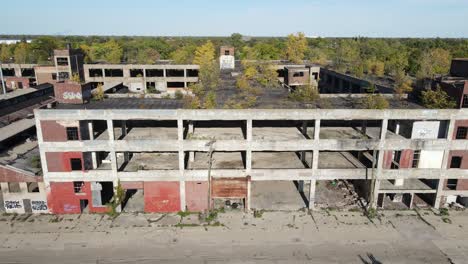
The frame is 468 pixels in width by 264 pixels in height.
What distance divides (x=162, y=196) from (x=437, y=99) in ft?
118

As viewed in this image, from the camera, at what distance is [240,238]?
35625mm

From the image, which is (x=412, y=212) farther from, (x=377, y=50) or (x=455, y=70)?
(x=377, y=50)

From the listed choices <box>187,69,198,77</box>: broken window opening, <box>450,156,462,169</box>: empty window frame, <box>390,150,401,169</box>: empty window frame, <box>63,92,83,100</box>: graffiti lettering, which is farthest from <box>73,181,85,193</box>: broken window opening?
<box>187,69,198,77</box>: broken window opening

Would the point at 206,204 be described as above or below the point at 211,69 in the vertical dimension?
below

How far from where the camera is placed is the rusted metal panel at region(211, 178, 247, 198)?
39.2 m

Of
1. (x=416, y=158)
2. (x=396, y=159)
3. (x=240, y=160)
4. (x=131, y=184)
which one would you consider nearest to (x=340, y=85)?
(x=396, y=159)

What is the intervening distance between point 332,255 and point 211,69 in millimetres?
49648

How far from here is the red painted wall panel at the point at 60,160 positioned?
37.4m

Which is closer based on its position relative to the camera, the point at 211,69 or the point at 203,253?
the point at 203,253

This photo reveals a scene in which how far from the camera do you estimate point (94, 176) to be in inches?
1511

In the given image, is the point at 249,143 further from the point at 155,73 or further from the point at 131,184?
the point at 155,73

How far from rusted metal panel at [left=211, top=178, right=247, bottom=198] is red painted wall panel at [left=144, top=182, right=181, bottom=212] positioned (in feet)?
15.2

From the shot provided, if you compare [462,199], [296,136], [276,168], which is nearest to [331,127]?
[296,136]

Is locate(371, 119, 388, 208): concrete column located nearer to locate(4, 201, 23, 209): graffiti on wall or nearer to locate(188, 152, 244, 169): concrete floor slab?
locate(188, 152, 244, 169): concrete floor slab
